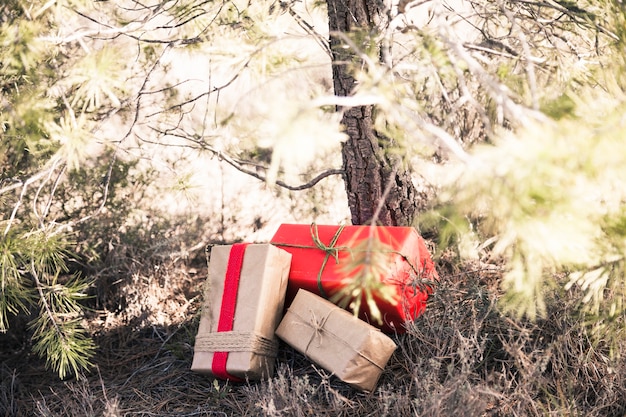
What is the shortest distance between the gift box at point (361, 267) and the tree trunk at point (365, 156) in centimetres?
17

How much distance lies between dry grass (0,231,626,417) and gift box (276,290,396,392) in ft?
0.19

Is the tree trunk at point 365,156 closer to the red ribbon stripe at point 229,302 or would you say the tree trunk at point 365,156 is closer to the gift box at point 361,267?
the gift box at point 361,267

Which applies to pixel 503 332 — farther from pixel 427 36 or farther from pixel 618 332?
pixel 427 36

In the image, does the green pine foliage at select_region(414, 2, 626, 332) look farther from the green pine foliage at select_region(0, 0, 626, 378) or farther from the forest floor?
the forest floor

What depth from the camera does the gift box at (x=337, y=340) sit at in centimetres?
192

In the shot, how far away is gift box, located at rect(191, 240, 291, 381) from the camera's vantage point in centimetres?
205

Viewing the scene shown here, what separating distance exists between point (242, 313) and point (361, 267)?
0.39 m

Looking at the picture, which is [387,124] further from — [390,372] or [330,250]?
[390,372]

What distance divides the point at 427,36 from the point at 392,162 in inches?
38.1

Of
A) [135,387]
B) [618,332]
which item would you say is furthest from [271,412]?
[618,332]

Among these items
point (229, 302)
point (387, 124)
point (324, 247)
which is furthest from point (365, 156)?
point (229, 302)

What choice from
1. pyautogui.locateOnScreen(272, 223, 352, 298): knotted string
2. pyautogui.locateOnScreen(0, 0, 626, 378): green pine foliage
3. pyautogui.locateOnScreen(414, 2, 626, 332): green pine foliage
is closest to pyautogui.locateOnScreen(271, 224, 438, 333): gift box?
pyautogui.locateOnScreen(272, 223, 352, 298): knotted string

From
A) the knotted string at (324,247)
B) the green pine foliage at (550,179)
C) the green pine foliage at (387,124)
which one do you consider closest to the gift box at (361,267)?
the knotted string at (324,247)

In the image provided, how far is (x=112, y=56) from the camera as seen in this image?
162 centimetres
